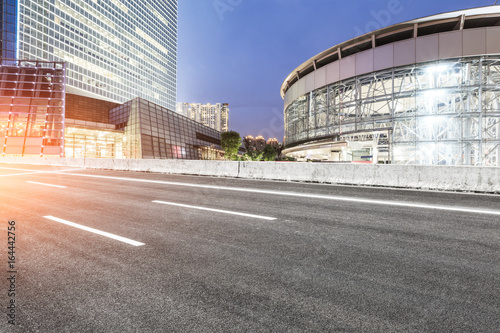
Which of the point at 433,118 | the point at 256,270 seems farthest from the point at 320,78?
the point at 256,270

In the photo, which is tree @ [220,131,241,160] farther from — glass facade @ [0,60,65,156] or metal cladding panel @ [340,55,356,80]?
glass facade @ [0,60,65,156]

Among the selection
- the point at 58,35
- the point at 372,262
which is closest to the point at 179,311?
the point at 372,262

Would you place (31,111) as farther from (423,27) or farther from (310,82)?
(423,27)

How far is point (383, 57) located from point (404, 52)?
7.18 feet

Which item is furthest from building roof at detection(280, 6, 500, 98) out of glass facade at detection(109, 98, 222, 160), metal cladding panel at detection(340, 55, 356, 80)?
glass facade at detection(109, 98, 222, 160)

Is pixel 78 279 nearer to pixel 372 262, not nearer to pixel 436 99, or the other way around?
pixel 372 262

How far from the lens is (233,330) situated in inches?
70.9

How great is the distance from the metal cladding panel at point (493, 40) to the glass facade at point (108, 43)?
8029cm

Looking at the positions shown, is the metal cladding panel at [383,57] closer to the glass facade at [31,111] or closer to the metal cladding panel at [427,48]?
the metal cladding panel at [427,48]

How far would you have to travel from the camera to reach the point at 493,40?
25.2 m

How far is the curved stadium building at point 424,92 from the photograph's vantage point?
83.9 ft

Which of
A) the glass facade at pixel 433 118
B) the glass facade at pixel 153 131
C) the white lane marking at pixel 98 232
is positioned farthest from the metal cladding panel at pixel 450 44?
the glass facade at pixel 153 131

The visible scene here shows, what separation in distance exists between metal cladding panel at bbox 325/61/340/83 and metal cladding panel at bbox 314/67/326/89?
0.62m

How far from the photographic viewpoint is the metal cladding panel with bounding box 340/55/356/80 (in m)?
33.1
